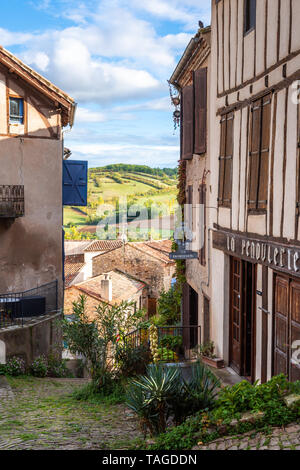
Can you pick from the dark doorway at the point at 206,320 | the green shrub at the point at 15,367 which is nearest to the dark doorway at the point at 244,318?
the dark doorway at the point at 206,320

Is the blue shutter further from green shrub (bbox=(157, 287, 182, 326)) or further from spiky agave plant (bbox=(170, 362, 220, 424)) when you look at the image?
spiky agave plant (bbox=(170, 362, 220, 424))

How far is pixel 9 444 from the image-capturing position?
6.97 meters

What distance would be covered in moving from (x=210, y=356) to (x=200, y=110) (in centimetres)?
616

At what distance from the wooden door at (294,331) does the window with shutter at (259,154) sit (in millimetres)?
1699

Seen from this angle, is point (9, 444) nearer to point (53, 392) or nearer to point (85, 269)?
point (53, 392)

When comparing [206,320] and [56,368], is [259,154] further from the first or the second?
[56,368]

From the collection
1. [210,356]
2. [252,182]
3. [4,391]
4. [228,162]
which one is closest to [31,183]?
[4,391]

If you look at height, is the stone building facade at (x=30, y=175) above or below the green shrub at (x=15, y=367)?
above

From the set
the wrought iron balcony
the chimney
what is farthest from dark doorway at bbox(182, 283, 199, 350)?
the chimney

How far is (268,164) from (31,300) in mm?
8871

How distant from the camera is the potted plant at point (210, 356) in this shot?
10.9 m

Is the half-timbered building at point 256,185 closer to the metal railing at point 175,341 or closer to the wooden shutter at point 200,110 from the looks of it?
the wooden shutter at point 200,110

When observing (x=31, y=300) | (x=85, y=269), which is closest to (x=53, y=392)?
(x=31, y=300)

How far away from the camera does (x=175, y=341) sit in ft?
51.1
